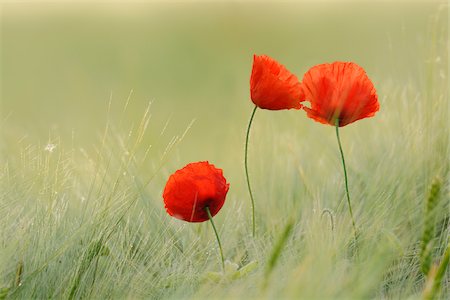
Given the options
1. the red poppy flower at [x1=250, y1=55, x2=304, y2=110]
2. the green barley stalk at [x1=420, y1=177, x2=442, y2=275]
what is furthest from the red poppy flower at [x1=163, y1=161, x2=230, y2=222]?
the green barley stalk at [x1=420, y1=177, x2=442, y2=275]

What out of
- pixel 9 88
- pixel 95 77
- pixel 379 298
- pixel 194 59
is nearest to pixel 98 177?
pixel 379 298

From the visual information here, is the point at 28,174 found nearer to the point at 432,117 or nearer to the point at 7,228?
the point at 7,228

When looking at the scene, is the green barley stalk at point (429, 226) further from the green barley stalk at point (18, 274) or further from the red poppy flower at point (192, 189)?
the green barley stalk at point (18, 274)

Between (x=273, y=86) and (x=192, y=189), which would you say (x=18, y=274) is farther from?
(x=273, y=86)

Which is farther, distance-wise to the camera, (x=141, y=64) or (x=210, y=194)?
(x=141, y=64)

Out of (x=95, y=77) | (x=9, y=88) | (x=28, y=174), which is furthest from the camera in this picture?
(x=95, y=77)

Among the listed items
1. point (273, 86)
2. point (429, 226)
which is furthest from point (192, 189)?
point (429, 226)

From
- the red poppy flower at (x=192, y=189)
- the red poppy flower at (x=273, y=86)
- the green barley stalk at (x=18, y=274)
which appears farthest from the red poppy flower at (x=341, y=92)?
the green barley stalk at (x=18, y=274)
